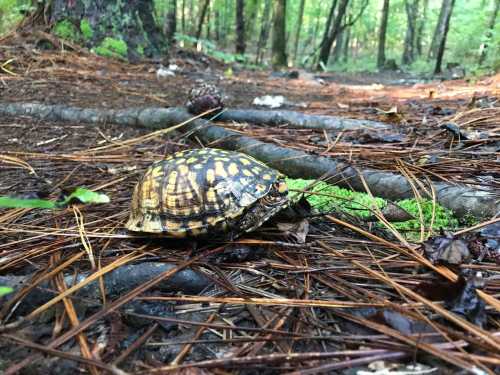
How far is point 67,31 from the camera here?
7281mm

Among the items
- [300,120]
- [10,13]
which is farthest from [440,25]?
[300,120]

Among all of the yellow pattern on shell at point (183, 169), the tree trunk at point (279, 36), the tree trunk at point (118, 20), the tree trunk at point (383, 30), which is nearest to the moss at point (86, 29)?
the tree trunk at point (118, 20)

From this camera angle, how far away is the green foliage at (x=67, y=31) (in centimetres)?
722

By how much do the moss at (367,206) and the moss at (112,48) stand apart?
20.5 feet

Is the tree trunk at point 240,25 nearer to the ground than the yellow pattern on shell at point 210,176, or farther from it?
farther from it

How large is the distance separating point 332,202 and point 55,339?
1.72m

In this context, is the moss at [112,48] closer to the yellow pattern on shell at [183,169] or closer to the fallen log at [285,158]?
the fallen log at [285,158]

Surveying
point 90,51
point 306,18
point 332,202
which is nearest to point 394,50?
point 306,18

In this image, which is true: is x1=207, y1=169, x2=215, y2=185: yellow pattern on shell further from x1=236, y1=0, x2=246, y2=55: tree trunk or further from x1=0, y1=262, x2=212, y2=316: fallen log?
x1=236, y1=0, x2=246, y2=55: tree trunk

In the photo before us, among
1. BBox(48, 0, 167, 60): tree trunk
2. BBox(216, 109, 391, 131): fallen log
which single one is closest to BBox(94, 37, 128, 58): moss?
BBox(48, 0, 167, 60): tree trunk

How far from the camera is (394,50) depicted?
145 feet

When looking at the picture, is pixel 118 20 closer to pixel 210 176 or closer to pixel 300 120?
pixel 300 120

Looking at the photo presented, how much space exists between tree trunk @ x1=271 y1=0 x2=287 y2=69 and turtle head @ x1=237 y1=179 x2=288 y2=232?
11.9 m

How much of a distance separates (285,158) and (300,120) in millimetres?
1198
